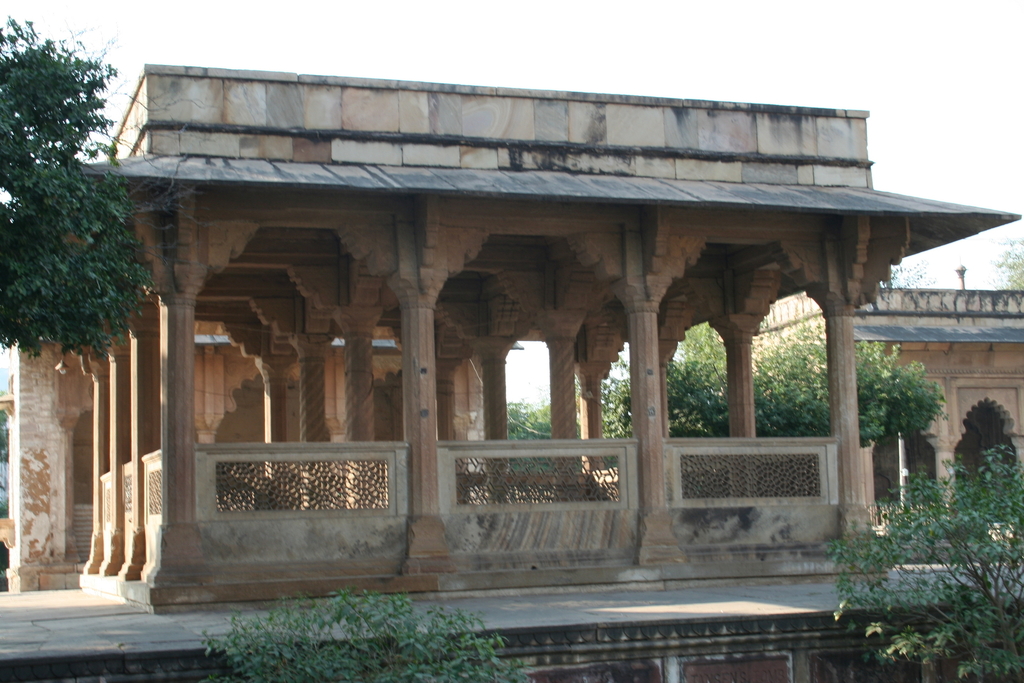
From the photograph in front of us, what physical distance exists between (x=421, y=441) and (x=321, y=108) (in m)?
3.05

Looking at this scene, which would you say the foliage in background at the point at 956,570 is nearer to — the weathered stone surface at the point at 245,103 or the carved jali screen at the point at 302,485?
the carved jali screen at the point at 302,485

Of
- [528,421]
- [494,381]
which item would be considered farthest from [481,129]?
[528,421]

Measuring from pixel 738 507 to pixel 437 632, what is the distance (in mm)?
4900

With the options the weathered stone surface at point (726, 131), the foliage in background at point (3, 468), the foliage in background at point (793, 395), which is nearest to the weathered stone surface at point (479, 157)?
the weathered stone surface at point (726, 131)

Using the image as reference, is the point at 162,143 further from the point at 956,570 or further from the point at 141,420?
the point at 956,570

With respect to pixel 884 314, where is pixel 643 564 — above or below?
below

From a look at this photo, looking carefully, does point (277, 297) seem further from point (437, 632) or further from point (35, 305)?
point (437, 632)

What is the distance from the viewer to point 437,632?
23.4 feet

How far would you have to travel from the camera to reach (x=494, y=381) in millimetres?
15961

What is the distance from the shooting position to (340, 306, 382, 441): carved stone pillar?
44.1 feet

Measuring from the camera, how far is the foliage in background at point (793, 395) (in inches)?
669

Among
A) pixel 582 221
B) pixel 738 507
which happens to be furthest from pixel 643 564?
pixel 582 221

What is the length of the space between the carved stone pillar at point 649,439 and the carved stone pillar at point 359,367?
343 centimetres

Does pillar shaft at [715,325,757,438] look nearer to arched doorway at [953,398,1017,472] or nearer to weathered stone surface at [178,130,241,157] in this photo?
weathered stone surface at [178,130,241,157]
